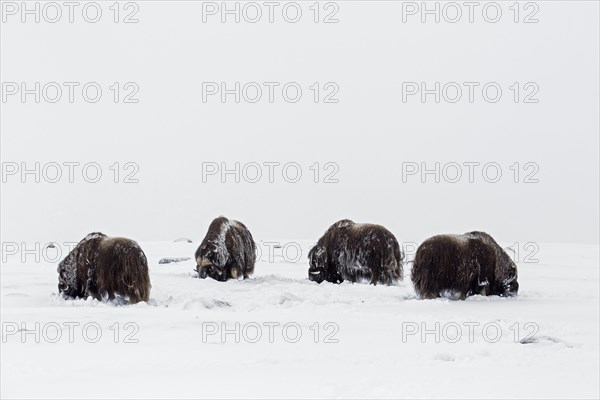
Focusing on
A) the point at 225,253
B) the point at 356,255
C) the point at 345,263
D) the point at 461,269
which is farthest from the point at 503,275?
the point at 225,253

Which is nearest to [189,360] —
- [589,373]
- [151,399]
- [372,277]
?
[151,399]

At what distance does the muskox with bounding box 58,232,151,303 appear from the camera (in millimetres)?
10625

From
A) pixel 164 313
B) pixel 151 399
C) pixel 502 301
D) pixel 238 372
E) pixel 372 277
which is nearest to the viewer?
pixel 151 399

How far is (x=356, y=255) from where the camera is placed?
13.9 m

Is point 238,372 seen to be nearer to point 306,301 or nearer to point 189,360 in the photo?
point 189,360

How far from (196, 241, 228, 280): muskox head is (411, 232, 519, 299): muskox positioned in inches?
160

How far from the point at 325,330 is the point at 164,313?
6.50ft

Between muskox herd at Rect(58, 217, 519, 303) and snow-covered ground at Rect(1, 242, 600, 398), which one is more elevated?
muskox herd at Rect(58, 217, 519, 303)

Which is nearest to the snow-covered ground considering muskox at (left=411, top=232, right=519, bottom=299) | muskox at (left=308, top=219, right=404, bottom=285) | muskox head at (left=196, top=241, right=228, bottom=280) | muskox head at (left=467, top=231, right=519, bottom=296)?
muskox at (left=411, top=232, right=519, bottom=299)

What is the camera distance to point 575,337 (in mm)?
7352

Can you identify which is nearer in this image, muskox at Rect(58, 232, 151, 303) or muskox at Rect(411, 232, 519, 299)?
muskox at Rect(58, 232, 151, 303)

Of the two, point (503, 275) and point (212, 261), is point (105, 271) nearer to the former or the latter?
point (212, 261)

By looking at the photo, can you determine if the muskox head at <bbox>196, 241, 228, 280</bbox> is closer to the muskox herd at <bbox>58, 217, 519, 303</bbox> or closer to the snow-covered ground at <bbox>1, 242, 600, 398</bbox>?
the muskox herd at <bbox>58, 217, 519, 303</bbox>

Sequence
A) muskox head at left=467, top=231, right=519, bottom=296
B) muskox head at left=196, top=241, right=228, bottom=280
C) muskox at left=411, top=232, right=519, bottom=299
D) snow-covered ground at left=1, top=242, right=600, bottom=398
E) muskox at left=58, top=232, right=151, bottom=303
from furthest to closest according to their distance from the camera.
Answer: muskox head at left=196, top=241, right=228, bottom=280, muskox head at left=467, top=231, right=519, bottom=296, muskox at left=411, top=232, right=519, bottom=299, muskox at left=58, top=232, right=151, bottom=303, snow-covered ground at left=1, top=242, right=600, bottom=398
